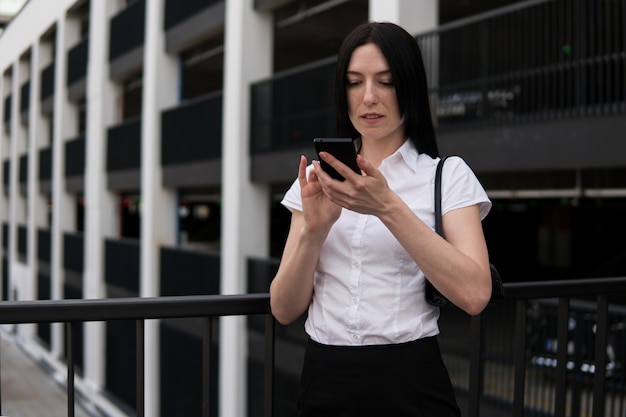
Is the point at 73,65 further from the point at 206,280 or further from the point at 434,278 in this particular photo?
the point at 434,278

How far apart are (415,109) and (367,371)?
0.62 m

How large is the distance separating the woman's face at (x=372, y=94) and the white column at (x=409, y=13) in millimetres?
7933

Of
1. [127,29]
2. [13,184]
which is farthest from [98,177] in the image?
[13,184]

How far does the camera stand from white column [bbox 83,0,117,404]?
2066cm

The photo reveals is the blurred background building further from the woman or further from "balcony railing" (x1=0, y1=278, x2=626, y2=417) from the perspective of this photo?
the woman

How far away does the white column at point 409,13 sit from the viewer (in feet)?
31.0

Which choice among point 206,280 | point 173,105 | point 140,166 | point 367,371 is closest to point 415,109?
point 367,371

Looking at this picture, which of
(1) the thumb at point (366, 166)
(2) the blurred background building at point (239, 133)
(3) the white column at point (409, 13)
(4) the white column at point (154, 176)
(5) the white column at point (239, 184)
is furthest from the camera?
(4) the white column at point (154, 176)

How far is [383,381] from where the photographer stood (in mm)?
1744

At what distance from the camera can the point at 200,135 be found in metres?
15.2

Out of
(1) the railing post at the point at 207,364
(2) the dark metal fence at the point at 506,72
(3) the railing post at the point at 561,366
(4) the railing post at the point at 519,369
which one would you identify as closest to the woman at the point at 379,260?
(1) the railing post at the point at 207,364

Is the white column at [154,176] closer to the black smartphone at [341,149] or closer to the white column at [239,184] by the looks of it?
the white column at [239,184]

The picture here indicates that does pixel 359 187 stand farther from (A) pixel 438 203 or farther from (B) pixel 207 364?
(B) pixel 207 364

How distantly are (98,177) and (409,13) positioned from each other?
13553 millimetres
